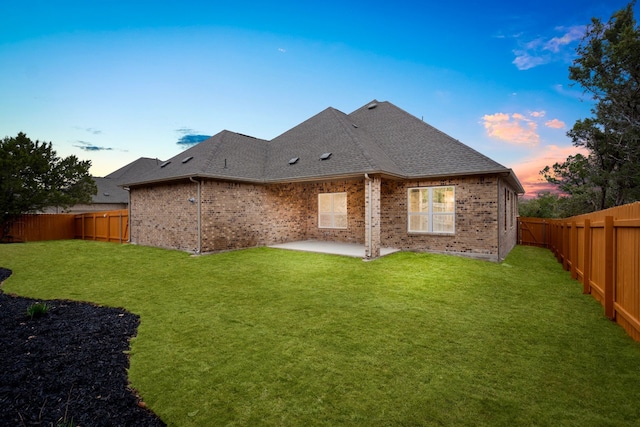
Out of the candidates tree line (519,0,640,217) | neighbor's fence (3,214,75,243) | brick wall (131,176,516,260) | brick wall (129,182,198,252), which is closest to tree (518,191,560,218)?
tree line (519,0,640,217)

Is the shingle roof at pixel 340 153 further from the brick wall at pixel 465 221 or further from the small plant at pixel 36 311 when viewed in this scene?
the small plant at pixel 36 311

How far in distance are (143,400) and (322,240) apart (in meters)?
12.0

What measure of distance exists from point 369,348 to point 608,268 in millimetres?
4329

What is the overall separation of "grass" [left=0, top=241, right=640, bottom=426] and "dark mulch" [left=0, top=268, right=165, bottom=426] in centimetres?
22

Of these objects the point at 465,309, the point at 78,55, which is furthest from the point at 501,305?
the point at 78,55

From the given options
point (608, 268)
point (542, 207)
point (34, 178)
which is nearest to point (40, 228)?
point (34, 178)

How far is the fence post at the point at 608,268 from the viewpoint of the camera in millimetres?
4652

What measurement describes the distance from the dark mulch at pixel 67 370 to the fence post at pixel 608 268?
6.65 meters

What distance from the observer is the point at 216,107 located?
17734 millimetres

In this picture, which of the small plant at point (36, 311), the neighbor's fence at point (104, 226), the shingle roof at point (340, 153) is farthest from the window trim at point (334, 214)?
the neighbor's fence at point (104, 226)

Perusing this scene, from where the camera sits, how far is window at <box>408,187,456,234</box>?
36.0 ft

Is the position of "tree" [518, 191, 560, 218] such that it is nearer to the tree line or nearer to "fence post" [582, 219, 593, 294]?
the tree line

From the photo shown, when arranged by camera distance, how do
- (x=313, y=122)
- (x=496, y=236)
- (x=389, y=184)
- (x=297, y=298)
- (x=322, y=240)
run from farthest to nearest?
1. (x=313, y=122)
2. (x=322, y=240)
3. (x=389, y=184)
4. (x=496, y=236)
5. (x=297, y=298)

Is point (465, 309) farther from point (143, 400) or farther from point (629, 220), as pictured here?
point (143, 400)
